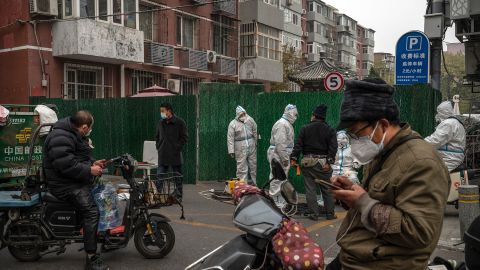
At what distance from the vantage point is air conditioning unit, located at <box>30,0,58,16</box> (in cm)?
1816

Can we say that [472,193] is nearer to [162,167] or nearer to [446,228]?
[446,228]

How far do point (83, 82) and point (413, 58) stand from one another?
49.9 ft

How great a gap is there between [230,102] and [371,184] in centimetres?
1049

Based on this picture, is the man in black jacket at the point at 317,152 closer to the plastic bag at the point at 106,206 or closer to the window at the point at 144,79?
the plastic bag at the point at 106,206

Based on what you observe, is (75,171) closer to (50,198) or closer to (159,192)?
(50,198)

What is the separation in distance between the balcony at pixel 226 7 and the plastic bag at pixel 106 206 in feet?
75.8

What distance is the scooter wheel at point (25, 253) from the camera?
5.84 meters

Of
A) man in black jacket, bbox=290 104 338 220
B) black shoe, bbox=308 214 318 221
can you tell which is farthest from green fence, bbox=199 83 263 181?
black shoe, bbox=308 214 318 221

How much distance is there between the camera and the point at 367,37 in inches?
3396

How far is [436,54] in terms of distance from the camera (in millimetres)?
8750

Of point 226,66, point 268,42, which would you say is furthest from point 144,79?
point 268,42

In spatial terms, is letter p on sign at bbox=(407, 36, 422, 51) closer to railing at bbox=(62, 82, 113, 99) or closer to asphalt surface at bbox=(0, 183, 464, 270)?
asphalt surface at bbox=(0, 183, 464, 270)

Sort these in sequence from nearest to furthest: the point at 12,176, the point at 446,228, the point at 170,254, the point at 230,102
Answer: the point at 170,254 < the point at 446,228 < the point at 12,176 < the point at 230,102

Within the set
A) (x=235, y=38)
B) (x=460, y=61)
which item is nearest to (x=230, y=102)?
(x=235, y=38)
